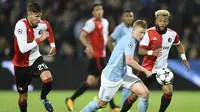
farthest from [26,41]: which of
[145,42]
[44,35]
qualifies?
[145,42]

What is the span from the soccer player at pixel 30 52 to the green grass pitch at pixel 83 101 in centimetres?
189

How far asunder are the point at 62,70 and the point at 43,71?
7.36m

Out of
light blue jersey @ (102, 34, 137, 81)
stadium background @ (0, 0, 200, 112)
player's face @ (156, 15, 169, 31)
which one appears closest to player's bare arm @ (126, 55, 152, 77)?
light blue jersey @ (102, 34, 137, 81)

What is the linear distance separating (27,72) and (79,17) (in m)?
8.33

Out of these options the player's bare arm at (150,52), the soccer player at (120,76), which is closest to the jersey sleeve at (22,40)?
the soccer player at (120,76)

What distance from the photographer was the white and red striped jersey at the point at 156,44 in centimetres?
1023

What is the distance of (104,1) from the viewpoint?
1905 centimetres

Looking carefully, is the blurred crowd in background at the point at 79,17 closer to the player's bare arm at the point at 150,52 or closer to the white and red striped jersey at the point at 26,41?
the white and red striped jersey at the point at 26,41

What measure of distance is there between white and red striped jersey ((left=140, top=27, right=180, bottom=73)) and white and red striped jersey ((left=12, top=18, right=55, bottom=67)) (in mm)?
1795

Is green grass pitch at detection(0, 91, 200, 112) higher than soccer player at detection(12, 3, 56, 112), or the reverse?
soccer player at detection(12, 3, 56, 112)

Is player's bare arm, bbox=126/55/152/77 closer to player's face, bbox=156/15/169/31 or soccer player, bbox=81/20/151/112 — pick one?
soccer player, bbox=81/20/151/112

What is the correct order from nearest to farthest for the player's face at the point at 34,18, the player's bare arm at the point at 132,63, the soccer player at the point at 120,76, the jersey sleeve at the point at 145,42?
the player's bare arm at the point at 132,63 → the soccer player at the point at 120,76 → the player's face at the point at 34,18 → the jersey sleeve at the point at 145,42

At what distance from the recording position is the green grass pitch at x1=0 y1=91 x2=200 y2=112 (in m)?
12.5

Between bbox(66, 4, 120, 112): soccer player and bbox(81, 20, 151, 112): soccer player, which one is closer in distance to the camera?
bbox(81, 20, 151, 112): soccer player
